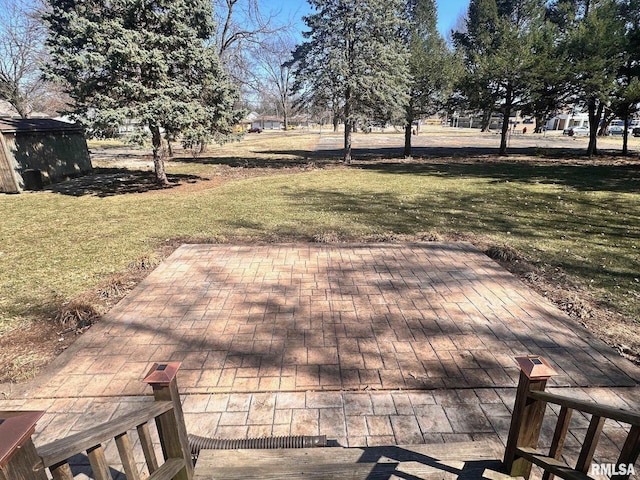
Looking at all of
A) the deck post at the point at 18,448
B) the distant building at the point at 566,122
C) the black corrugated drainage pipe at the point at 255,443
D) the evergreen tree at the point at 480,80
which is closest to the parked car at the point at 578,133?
the distant building at the point at 566,122

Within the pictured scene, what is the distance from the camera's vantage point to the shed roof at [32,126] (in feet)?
38.4

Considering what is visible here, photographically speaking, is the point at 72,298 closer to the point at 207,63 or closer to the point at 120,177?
the point at 207,63

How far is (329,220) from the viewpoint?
27.2 feet

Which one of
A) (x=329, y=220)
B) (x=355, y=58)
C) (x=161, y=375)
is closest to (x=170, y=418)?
(x=161, y=375)

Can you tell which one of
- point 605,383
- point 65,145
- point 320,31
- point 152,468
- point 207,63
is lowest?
point 605,383

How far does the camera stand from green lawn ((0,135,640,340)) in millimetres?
5441

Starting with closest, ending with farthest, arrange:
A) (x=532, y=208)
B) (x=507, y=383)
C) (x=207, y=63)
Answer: (x=507, y=383), (x=532, y=208), (x=207, y=63)

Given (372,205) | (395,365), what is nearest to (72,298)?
(395,365)

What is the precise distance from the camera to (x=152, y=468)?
1.70 m

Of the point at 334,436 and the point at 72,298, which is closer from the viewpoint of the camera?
the point at 334,436

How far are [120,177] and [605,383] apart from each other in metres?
16.1

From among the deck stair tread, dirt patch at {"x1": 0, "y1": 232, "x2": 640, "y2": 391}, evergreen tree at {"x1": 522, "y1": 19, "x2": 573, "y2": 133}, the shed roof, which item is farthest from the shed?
evergreen tree at {"x1": 522, "y1": 19, "x2": 573, "y2": 133}

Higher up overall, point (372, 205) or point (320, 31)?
point (320, 31)

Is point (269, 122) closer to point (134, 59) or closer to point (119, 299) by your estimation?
point (134, 59)
